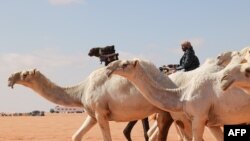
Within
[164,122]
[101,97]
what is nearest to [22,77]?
[101,97]

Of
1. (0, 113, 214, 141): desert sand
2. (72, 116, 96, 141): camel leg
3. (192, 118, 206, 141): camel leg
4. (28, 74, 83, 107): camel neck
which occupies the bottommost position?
(0, 113, 214, 141): desert sand

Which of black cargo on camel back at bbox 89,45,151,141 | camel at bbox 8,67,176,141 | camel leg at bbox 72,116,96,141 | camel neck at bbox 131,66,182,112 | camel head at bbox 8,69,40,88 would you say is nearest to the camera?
camel neck at bbox 131,66,182,112

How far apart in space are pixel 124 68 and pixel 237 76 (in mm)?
2821

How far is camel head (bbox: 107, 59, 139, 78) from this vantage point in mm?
11562

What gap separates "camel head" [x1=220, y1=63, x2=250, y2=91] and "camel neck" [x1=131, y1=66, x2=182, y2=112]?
1.97 m

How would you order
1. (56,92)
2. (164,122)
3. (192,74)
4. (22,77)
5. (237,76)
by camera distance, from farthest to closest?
(56,92)
(22,77)
(164,122)
(192,74)
(237,76)

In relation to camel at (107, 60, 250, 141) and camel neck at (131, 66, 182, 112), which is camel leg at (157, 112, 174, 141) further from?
camel at (107, 60, 250, 141)

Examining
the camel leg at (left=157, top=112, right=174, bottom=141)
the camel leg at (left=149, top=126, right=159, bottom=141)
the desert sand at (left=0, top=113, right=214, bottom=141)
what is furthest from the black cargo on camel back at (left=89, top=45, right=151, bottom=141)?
the desert sand at (left=0, top=113, right=214, bottom=141)

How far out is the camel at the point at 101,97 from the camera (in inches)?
518

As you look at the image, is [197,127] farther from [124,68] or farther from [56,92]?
[56,92]

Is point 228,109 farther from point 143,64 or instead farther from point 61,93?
point 61,93

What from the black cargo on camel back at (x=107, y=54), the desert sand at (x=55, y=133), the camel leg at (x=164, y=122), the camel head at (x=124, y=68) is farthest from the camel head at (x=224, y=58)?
the desert sand at (x=55, y=133)

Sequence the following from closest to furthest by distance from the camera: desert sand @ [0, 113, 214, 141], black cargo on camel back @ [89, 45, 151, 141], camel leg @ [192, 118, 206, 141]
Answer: camel leg @ [192, 118, 206, 141]
black cargo on camel back @ [89, 45, 151, 141]
desert sand @ [0, 113, 214, 141]

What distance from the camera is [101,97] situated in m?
13.5
